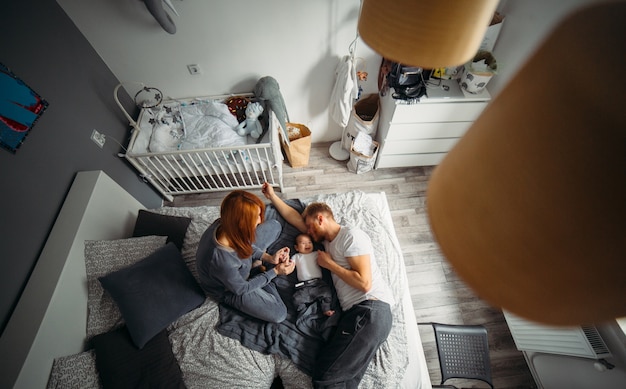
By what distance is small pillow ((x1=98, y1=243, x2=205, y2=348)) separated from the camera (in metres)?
1.53

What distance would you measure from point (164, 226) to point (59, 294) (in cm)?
65

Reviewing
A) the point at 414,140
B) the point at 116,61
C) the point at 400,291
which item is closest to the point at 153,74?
the point at 116,61

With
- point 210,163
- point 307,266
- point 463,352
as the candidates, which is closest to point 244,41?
point 210,163

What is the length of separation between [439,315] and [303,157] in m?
1.87

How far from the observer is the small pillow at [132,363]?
1.41m

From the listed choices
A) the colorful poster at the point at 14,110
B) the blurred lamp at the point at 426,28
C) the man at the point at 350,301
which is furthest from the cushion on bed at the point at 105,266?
the blurred lamp at the point at 426,28

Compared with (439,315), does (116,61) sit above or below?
above

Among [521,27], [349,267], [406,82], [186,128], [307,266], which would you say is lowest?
[307,266]

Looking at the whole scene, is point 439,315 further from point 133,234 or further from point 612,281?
point 133,234

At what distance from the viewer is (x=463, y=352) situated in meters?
1.61

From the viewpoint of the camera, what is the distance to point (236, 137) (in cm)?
232

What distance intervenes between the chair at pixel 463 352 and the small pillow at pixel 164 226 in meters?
1.82

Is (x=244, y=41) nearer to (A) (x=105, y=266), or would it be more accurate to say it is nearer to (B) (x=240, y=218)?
(B) (x=240, y=218)

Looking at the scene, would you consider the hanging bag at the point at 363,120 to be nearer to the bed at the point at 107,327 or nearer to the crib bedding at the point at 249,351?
the bed at the point at 107,327
